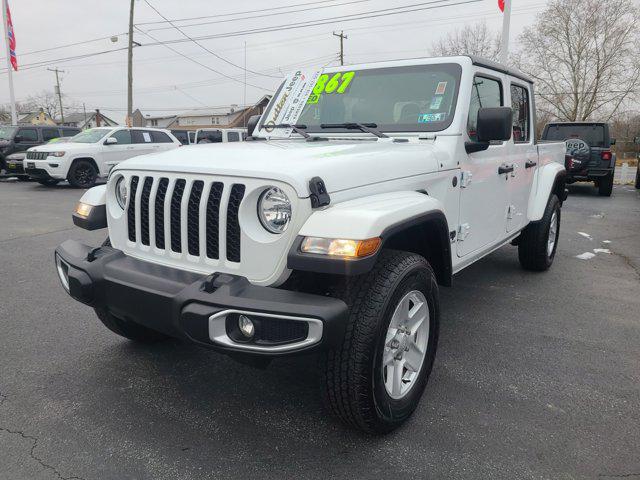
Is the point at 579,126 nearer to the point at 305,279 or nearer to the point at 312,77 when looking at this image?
the point at 312,77

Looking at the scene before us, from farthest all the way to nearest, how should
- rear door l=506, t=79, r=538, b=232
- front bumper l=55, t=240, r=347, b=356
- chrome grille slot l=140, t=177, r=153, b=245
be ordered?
1. rear door l=506, t=79, r=538, b=232
2. chrome grille slot l=140, t=177, r=153, b=245
3. front bumper l=55, t=240, r=347, b=356

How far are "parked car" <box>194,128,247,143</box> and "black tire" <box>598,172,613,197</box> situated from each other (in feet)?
37.0

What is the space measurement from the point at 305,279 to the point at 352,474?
89cm

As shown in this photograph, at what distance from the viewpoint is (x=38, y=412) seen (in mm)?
2662

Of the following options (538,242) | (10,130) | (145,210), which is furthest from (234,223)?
(10,130)

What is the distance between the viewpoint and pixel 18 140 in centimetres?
1561

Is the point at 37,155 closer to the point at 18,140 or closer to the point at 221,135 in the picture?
the point at 18,140

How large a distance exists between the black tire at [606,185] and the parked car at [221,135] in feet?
37.0

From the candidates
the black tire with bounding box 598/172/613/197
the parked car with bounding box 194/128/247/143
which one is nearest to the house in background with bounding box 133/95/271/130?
the parked car with bounding box 194/128/247/143

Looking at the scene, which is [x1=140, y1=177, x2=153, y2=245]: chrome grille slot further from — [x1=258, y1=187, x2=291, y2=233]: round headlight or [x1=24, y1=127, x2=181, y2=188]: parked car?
[x1=24, y1=127, x2=181, y2=188]: parked car

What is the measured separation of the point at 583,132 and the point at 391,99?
38.5ft

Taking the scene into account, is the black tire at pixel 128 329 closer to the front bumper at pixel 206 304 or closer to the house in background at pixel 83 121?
the front bumper at pixel 206 304

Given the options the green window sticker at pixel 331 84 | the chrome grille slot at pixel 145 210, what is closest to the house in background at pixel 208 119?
the green window sticker at pixel 331 84

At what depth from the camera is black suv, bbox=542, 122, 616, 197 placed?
494 inches
